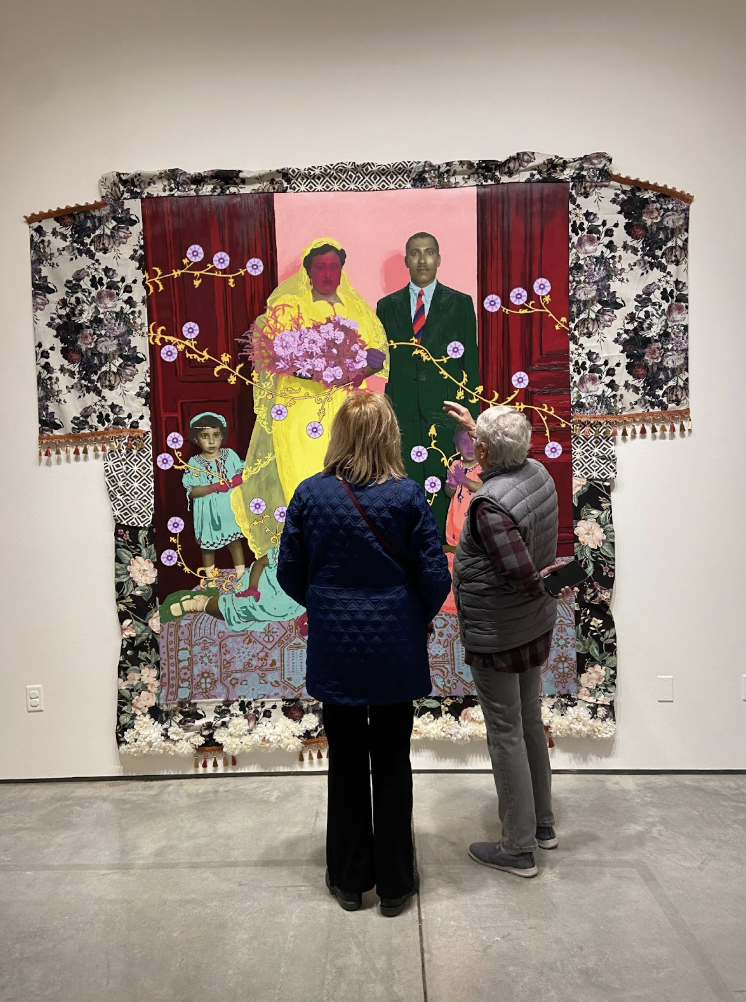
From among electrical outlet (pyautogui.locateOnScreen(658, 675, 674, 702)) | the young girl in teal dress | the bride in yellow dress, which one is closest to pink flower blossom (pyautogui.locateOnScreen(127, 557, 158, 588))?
the young girl in teal dress

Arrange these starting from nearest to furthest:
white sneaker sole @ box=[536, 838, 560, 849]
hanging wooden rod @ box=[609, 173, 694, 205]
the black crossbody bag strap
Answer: the black crossbody bag strap, white sneaker sole @ box=[536, 838, 560, 849], hanging wooden rod @ box=[609, 173, 694, 205]

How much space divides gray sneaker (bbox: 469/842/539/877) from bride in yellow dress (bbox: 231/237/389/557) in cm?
136

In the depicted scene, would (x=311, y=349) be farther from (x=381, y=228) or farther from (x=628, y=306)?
(x=628, y=306)

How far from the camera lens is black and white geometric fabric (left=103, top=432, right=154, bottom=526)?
119 inches

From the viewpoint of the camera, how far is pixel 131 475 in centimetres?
302

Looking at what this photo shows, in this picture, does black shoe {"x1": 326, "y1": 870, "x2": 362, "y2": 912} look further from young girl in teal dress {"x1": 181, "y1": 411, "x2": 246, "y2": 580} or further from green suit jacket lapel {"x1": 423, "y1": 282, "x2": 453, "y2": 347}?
green suit jacket lapel {"x1": 423, "y1": 282, "x2": 453, "y2": 347}

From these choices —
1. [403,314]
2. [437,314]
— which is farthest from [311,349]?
[437,314]

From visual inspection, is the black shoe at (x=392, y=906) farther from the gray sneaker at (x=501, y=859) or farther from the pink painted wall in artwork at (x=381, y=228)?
the pink painted wall in artwork at (x=381, y=228)

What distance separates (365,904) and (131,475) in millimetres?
1815

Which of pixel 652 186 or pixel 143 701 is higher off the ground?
pixel 652 186

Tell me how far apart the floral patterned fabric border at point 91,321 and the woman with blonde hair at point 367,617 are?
1.31 metres

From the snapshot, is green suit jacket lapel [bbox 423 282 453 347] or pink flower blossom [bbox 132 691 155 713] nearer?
green suit jacket lapel [bbox 423 282 453 347]

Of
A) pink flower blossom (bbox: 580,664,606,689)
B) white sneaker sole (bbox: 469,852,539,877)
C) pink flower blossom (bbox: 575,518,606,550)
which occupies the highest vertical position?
pink flower blossom (bbox: 575,518,606,550)

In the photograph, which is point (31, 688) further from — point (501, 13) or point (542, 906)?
point (501, 13)
